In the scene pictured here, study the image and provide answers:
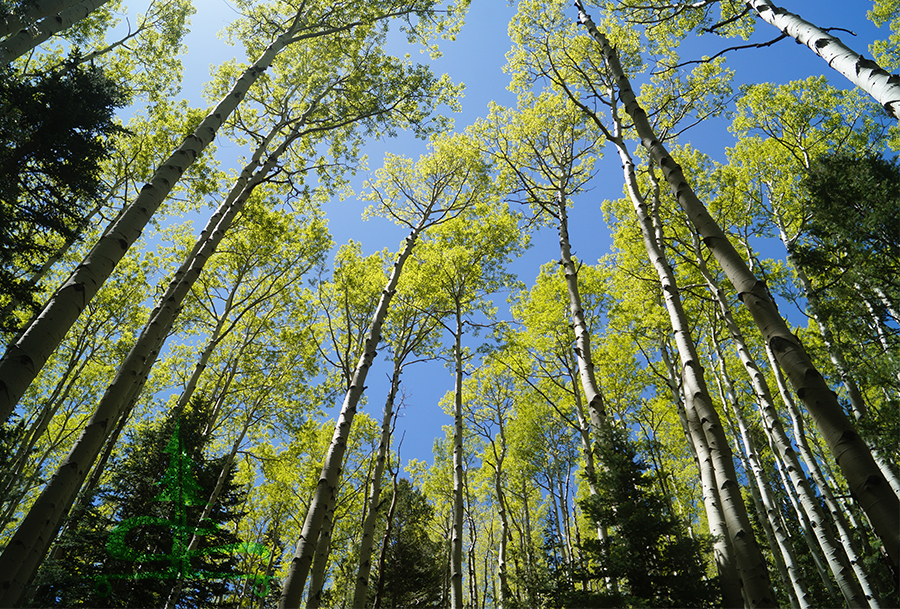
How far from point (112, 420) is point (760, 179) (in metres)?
15.2

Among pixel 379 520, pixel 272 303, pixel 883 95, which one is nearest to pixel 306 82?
pixel 272 303

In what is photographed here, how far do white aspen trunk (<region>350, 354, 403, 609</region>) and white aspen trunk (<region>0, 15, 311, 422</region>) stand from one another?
5080 mm

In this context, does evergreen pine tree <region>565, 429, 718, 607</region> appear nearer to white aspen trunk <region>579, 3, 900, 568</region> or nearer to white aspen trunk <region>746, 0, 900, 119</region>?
white aspen trunk <region>579, 3, 900, 568</region>

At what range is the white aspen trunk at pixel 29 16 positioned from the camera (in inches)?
176

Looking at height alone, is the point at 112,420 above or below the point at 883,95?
below

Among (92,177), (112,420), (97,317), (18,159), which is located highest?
(97,317)

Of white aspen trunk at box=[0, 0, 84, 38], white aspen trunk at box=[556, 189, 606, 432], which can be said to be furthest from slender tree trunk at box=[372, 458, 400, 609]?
white aspen trunk at box=[0, 0, 84, 38]

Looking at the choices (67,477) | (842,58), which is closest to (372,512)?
(67,477)

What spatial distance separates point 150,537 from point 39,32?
8.50 meters

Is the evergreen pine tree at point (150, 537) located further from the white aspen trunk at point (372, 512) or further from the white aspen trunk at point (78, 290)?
the white aspen trunk at point (78, 290)

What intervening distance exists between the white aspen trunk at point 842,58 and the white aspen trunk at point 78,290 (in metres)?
6.28

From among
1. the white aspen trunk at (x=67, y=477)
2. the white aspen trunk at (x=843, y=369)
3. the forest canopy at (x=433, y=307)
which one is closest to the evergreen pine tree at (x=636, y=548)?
the forest canopy at (x=433, y=307)

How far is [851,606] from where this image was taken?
5.11 metres

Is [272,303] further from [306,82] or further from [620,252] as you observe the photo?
[620,252]
